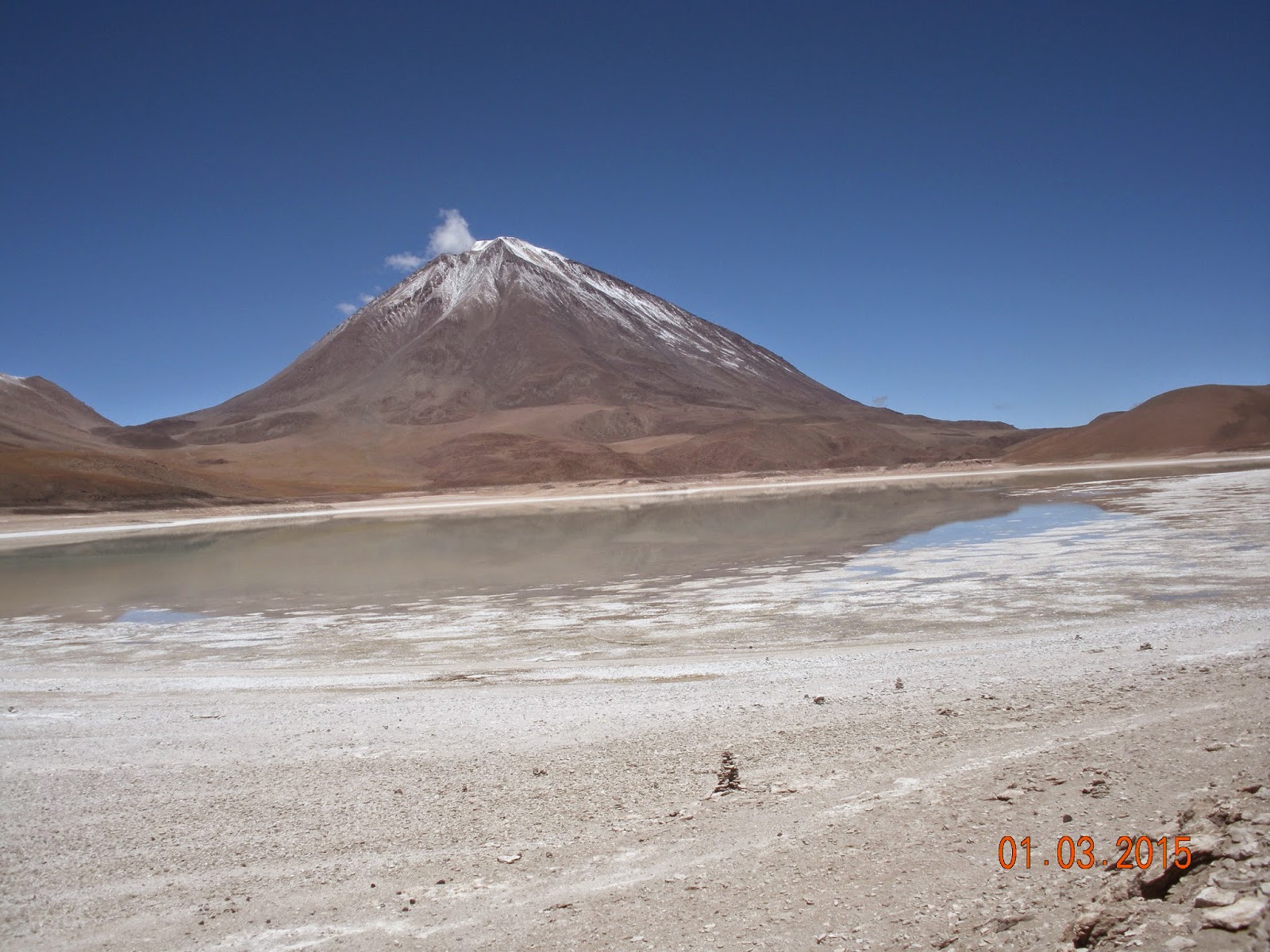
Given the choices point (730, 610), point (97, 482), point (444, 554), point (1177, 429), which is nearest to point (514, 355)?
point (97, 482)

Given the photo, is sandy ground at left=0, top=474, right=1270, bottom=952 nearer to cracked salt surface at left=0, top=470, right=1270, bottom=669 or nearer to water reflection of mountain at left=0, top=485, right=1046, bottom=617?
cracked salt surface at left=0, top=470, right=1270, bottom=669

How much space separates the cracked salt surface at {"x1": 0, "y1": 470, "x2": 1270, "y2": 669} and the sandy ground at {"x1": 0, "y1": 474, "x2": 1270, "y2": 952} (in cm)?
173

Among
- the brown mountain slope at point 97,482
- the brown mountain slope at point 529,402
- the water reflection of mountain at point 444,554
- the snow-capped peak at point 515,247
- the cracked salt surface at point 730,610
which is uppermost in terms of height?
the snow-capped peak at point 515,247

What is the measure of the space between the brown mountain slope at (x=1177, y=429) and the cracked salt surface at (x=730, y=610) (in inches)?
2156

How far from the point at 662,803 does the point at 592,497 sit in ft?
149

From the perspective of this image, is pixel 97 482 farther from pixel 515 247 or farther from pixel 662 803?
pixel 515 247

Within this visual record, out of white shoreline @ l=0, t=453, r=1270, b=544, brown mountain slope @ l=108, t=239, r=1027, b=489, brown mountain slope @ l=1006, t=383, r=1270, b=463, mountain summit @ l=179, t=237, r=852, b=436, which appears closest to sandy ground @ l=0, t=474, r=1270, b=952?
white shoreline @ l=0, t=453, r=1270, b=544

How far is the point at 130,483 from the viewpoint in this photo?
47812 millimetres

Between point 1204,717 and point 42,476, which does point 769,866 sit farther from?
point 42,476

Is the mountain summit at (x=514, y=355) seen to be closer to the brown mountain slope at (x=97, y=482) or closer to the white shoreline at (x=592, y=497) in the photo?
the brown mountain slope at (x=97, y=482)

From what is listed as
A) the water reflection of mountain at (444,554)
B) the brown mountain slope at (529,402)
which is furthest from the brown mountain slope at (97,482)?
the brown mountain slope at (529,402)

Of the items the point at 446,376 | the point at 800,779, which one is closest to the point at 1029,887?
the point at 800,779

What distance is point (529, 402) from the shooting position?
117250mm

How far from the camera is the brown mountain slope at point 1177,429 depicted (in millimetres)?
63469
